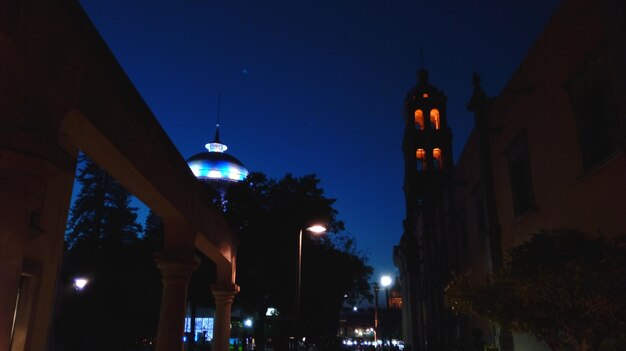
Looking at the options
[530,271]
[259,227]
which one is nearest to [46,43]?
[530,271]

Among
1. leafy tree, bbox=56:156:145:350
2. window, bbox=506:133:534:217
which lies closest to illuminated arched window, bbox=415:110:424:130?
leafy tree, bbox=56:156:145:350

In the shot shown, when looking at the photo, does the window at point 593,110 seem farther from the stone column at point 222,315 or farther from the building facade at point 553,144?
the stone column at point 222,315

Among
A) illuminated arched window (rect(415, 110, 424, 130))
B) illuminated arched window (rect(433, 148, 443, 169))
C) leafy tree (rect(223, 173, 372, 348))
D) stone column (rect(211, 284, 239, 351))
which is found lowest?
stone column (rect(211, 284, 239, 351))

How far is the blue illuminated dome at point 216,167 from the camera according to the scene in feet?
258

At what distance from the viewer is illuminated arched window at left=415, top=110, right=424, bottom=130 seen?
45.6 meters

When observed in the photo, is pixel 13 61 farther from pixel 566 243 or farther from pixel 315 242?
pixel 315 242

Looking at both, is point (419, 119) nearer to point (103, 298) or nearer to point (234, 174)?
point (103, 298)

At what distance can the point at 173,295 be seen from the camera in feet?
35.8

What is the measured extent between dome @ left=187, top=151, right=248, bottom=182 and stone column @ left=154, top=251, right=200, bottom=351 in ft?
220

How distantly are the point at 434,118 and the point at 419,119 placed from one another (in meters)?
1.26

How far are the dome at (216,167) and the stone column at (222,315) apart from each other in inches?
2430

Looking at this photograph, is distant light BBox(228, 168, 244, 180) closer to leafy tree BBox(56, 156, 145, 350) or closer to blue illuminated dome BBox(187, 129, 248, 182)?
blue illuminated dome BBox(187, 129, 248, 182)

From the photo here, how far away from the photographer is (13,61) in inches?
188

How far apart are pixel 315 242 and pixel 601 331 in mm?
24797
